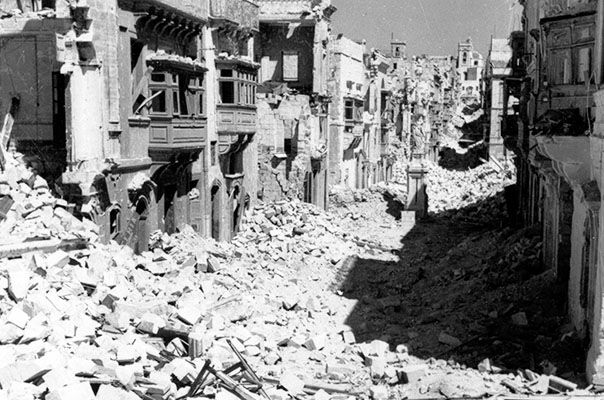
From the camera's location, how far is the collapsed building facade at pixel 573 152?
486 inches

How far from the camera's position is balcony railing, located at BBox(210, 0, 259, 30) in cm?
2450

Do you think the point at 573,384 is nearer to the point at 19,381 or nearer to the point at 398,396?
the point at 398,396

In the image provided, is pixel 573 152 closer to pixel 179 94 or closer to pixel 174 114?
pixel 174 114

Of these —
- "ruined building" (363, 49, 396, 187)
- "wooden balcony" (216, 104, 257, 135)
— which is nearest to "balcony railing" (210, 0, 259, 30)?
Answer: "wooden balcony" (216, 104, 257, 135)

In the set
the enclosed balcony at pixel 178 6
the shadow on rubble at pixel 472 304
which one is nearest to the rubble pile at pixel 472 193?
the shadow on rubble at pixel 472 304

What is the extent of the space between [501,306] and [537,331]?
78.7 inches

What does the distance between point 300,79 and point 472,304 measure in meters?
19.3

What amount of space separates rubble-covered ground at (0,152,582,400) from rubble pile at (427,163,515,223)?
13980mm

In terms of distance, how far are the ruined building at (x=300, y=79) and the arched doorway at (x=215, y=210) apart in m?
6.52

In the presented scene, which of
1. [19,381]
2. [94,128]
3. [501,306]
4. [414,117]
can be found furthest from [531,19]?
[414,117]

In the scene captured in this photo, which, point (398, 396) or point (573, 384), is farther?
point (398, 396)

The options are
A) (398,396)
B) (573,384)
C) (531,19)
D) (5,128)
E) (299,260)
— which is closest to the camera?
(573,384)

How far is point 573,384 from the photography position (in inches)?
485

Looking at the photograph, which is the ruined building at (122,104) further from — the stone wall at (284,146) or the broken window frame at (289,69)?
the broken window frame at (289,69)
